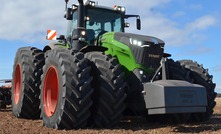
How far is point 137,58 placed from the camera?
19.8 feet

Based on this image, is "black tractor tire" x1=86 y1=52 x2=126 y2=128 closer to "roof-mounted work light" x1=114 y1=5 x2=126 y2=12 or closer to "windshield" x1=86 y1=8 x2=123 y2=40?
"windshield" x1=86 y1=8 x2=123 y2=40

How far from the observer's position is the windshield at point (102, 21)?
7.19 meters

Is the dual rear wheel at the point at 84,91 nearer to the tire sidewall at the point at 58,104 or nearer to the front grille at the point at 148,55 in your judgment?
the tire sidewall at the point at 58,104

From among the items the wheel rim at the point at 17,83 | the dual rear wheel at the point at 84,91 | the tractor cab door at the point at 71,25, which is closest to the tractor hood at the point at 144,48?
the dual rear wheel at the point at 84,91

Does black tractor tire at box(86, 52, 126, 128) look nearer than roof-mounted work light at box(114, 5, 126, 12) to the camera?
Yes

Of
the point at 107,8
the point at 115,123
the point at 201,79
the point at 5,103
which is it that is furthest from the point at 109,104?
the point at 5,103

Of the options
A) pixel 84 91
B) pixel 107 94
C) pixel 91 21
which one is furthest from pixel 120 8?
pixel 84 91

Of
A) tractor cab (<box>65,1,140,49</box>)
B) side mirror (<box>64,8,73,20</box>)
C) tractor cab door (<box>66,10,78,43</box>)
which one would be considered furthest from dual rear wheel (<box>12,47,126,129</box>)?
tractor cab door (<box>66,10,78,43</box>)

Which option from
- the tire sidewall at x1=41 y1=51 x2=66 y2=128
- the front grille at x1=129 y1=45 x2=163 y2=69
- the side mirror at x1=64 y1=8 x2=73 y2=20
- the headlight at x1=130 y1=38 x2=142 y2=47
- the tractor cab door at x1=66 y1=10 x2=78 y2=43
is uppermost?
the side mirror at x1=64 y1=8 x2=73 y2=20

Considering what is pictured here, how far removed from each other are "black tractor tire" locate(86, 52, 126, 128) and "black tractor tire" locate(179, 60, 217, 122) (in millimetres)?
2054

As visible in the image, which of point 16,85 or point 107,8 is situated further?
point 16,85

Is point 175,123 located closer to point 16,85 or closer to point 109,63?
point 109,63

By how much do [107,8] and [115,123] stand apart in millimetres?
3171

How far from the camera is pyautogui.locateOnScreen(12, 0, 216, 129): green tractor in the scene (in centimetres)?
516
